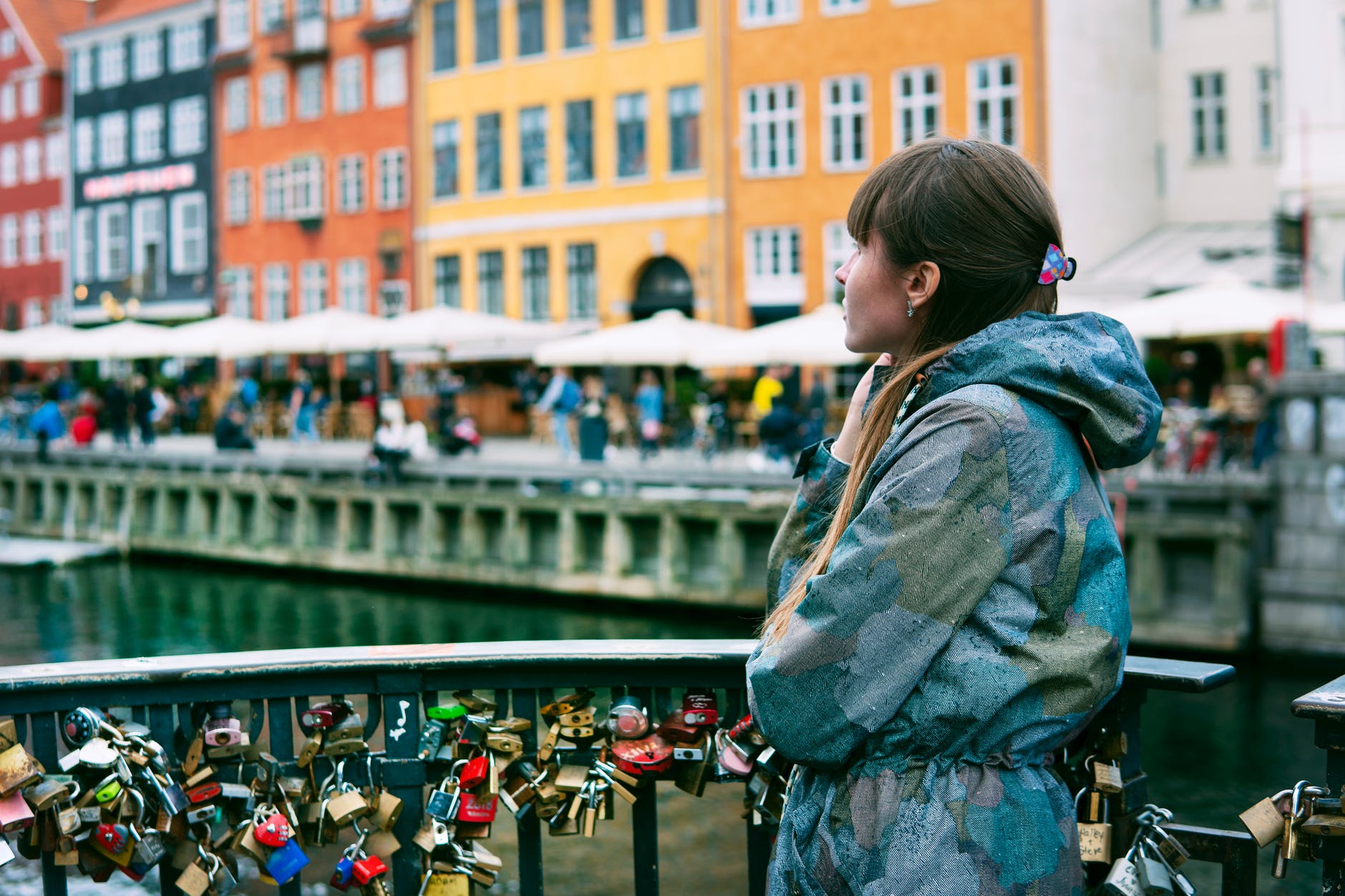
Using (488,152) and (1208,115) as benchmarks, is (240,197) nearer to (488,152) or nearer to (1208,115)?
(488,152)

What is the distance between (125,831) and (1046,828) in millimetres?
1754

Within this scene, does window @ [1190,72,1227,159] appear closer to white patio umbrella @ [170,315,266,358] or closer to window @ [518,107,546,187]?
window @ [518,107,546,187]

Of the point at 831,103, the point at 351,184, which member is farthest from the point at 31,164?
the point at 831,103

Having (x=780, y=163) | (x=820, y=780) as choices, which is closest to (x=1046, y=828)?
(x=820, y=780)

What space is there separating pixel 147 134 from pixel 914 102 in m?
26.2

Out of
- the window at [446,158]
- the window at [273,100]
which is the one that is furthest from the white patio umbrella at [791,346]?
the window at [273,100]

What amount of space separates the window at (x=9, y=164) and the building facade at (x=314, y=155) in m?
13.4

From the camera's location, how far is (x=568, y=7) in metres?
34.5

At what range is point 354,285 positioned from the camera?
39.1 metres

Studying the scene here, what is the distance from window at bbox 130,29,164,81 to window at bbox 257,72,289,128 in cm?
534

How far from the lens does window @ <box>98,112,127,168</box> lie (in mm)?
46688

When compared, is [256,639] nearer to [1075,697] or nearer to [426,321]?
[426,321]

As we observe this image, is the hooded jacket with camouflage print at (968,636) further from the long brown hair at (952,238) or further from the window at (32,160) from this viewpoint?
the window at (32,160)

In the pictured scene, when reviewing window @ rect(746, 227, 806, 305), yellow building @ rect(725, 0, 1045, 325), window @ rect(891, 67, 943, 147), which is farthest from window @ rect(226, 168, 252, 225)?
window @ rect(891, 67, 943, 147)
